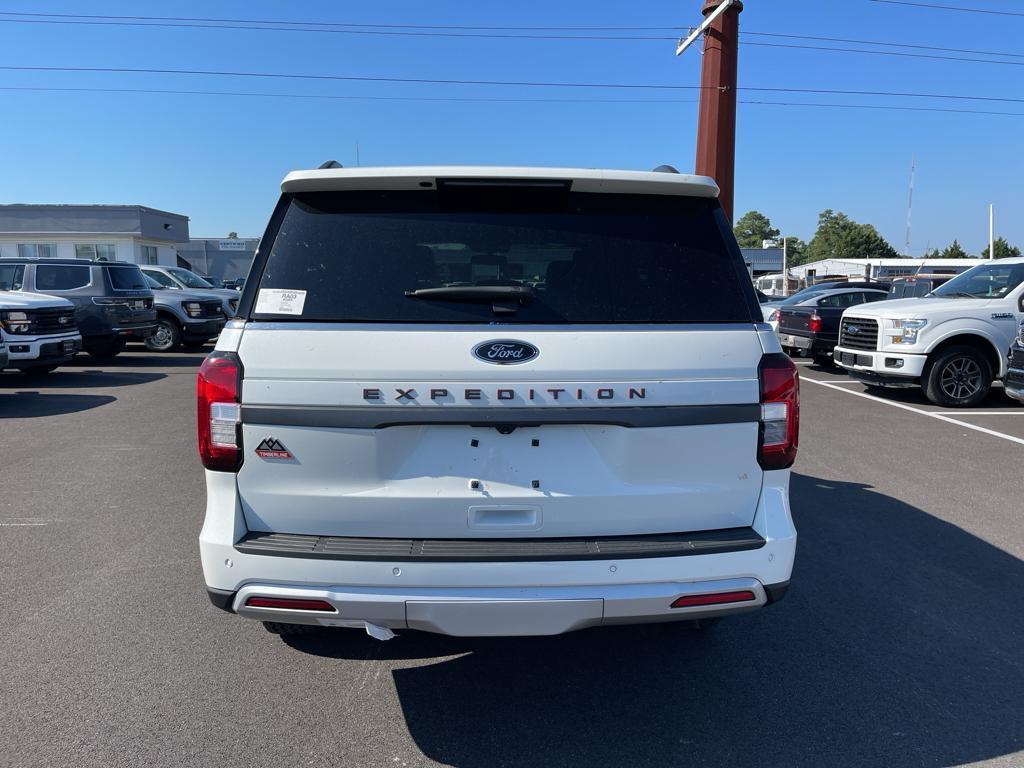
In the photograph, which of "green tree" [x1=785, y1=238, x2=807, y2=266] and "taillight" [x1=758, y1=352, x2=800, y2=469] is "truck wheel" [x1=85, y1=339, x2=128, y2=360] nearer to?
"taillight" [x1=758, y1=352, x2=800, y2=469]

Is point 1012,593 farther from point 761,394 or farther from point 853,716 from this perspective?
point 761,394

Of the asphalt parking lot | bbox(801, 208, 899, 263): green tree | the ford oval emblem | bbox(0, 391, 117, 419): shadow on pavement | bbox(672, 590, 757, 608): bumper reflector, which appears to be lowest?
the asphalt parking lot

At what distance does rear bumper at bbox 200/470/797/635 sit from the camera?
8.46 ft

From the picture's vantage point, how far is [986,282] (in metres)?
11.1

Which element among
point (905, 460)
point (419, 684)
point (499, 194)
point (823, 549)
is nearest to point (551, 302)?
point (499, 194)

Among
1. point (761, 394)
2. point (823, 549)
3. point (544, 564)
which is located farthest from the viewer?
point (823, 549)

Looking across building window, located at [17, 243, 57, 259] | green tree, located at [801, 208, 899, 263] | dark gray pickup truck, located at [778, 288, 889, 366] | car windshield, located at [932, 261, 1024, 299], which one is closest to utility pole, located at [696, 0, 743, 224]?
dark gray pickup truck, located at [778, 288, 889, 366]

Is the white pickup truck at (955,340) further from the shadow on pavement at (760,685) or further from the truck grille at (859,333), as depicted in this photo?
the shadow on pavement at (760,685)

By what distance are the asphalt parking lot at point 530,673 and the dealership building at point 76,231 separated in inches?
1792

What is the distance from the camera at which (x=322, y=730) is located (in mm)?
2967

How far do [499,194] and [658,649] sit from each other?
225 centimetres

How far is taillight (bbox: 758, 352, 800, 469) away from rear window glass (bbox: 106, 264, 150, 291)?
15249 millimetres

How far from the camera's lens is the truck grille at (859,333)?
11.2 m

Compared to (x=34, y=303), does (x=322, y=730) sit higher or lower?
lower
